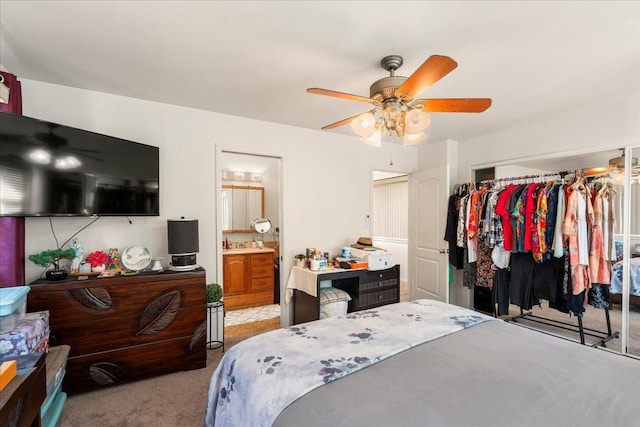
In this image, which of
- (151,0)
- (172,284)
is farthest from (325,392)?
(151,0)

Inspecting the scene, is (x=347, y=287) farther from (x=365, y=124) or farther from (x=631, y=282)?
(x=631, y=282)

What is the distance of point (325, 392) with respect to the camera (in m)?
1.11

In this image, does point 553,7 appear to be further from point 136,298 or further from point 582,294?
point 136,298

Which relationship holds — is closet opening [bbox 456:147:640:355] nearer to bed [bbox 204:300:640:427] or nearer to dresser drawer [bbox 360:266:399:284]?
dresser drawer [bbox 360:266:399:284]

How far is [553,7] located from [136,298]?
314cm

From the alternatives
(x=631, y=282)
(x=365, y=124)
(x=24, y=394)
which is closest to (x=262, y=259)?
(x=365, y=124)

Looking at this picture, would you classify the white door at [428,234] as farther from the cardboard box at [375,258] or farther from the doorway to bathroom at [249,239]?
the doorway to bathroom at [249,239]

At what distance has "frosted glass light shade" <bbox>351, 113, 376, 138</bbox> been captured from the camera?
1.87 metres

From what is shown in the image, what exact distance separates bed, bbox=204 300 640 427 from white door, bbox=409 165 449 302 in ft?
7.01

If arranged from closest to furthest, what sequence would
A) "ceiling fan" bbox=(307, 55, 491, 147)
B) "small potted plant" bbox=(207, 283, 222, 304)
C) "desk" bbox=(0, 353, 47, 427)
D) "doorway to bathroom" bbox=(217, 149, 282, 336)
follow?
1. "desk" bbox=(0, 353, 47, 427)
2. "ceiling fan" bbox=(307, 55, 491, 147)
3. "small potted plant" bbox=(207, 283, 222, 304)
4. "doorway to bathroom" bbox=(217, 149, 282, 336)

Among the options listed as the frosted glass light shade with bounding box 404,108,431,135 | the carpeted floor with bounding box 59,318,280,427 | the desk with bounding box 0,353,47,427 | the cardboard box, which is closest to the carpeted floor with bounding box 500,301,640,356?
the cardboard box

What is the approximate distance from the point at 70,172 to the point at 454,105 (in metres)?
2.62

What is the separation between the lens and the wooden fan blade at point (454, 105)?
5.63 feet

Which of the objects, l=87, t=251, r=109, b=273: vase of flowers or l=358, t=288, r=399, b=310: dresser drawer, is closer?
l=87, t=251, r=109, b=273: vase of flowers
